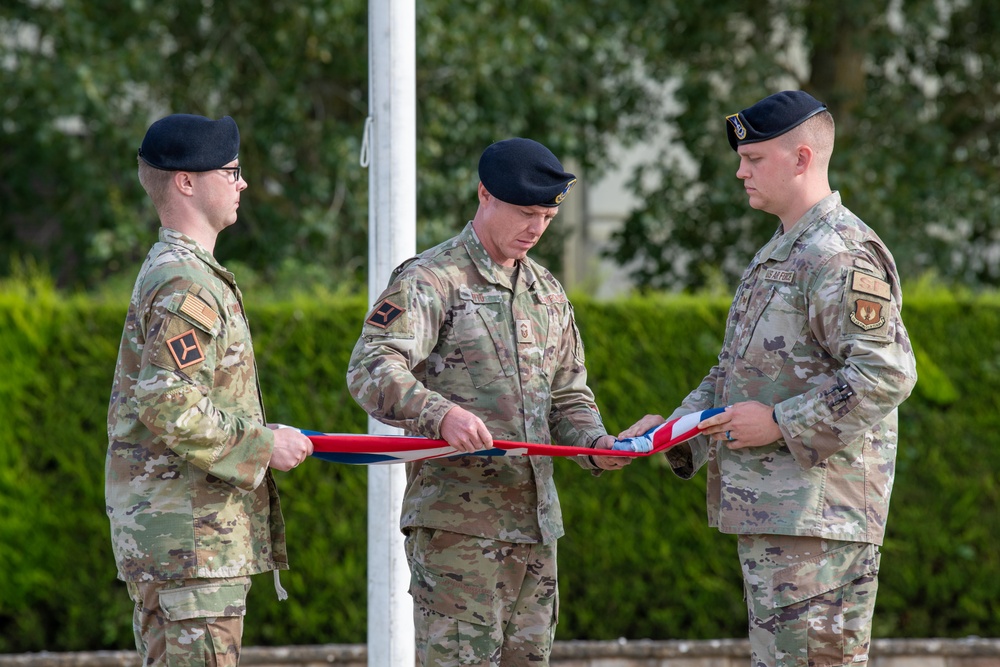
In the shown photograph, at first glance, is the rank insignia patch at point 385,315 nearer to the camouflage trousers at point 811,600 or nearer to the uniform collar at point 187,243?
the uniform collar at point 187,243

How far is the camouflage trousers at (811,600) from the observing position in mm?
3396

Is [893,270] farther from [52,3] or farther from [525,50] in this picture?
[52,3]

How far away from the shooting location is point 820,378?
3.48 m

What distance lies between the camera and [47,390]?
6191 mm

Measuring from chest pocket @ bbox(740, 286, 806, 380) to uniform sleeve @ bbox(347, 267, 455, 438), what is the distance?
978 millimetres

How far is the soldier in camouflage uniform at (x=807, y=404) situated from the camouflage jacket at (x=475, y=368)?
609 millimetres

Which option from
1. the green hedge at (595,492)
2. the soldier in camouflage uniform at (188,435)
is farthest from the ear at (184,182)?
the green hedge at (595,492)

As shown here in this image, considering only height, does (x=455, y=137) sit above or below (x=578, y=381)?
above

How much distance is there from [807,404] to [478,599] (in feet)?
4.00

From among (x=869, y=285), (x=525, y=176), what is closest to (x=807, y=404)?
(x=869, y=285)

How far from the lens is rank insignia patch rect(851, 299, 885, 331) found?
3344 millimetres

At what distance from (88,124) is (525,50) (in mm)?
3562

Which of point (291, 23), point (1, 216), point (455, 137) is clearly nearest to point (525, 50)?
point (455, 137)

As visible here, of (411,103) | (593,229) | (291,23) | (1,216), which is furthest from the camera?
(593,229)
